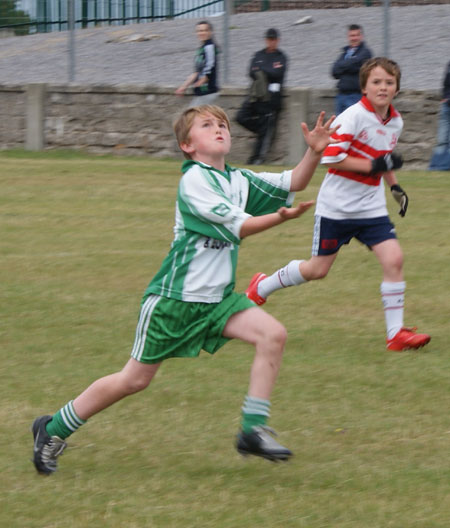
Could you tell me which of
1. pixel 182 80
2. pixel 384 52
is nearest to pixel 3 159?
pixel 182 80

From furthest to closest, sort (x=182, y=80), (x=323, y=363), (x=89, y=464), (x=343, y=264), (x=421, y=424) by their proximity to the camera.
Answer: (x=182, y=80)
(x=343, y=264)
(x=323, y=363)
(x=421, y=424)
(x=89, y=464)

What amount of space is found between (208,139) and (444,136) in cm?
1115

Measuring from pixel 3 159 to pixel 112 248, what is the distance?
25.0 feet

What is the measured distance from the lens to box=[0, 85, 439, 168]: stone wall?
1628 centimetres

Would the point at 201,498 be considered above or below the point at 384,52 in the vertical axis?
below

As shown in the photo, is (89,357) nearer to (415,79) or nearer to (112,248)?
(112,248)

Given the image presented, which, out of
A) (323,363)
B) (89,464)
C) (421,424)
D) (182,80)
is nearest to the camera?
(89,464)

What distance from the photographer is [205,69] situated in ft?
55.1

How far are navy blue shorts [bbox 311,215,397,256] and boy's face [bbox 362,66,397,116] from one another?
0.71 metres

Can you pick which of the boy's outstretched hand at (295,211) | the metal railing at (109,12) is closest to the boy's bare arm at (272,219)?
the boy's outstretched hand at (295,211)

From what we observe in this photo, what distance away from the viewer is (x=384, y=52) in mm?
17531

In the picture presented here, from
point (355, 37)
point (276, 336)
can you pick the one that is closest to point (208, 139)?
point (276, 336)

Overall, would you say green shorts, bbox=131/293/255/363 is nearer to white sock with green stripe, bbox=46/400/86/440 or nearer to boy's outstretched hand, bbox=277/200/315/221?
white sock with green stripe, bbox=46/400/86/440

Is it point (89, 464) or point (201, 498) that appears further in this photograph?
point (89, 464)
